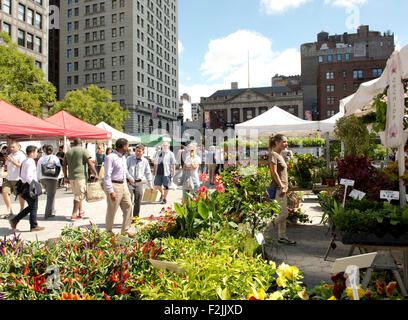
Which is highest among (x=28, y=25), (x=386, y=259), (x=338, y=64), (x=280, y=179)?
(x=338, y=64)

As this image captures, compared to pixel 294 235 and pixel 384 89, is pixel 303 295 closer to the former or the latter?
pixel 384 89

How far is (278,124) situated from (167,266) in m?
9.04

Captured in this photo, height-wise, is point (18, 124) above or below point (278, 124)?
below

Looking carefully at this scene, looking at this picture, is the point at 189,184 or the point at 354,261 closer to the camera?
the point at 354,261

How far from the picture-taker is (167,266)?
2.47 meters

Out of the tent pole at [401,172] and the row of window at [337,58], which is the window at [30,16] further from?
the row of window at [337,58]

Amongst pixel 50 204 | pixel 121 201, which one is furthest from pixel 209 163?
pixel 121 201

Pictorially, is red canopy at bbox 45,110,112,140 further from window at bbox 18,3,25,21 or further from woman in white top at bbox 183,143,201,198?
window at bbox 18,3,25,21

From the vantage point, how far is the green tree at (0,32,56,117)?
22297mm

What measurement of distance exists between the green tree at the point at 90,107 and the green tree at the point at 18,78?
1746cm

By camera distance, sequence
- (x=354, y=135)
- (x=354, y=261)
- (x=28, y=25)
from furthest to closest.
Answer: (x=28, y=25), (x=354, y=135), (x=354, y=261)

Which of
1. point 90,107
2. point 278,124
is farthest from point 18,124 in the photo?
point 90,107

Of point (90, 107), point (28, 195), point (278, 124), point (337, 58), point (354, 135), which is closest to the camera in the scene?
point (28, 195)

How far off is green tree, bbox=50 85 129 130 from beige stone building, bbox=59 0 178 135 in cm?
1573
